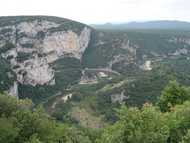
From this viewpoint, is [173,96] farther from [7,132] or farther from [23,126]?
→ [7,132]

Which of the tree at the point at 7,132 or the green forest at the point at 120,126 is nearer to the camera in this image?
the green forest at the point at 120,126

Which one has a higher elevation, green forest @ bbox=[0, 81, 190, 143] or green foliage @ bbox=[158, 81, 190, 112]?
green forest @ bbox=[0, 81, 190, 143]

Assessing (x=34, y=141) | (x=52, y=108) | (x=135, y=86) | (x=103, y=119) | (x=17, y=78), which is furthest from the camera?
(x=17, y=78)

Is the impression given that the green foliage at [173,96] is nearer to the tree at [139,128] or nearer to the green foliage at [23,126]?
the green foliage at [23,126]

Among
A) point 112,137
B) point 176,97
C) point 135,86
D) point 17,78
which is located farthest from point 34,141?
Result: point 17,78

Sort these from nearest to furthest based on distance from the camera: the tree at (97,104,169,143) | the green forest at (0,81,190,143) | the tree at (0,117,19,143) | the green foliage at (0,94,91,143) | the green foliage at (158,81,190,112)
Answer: the tree at (97,104,169,143) → the green forest at (0,81,190,143) → the tree at (0,117,19,143) → the green foliage at (0,94,91,143) → the green foliage at (158,81,190,112)

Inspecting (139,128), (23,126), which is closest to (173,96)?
(23,126)

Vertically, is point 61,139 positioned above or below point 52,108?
above

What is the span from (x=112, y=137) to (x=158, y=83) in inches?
5688

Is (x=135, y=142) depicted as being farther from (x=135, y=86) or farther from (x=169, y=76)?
(x=169, y=76)

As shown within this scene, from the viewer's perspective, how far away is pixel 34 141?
117ft

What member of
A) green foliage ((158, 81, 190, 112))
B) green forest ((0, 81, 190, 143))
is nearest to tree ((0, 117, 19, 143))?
green forest ((0, 81, 190, 143))

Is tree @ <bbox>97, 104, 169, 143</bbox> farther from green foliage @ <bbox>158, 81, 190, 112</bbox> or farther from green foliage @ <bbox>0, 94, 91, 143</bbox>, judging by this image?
green foliage @ <bbox>158, 81, 190, 112</bbox>

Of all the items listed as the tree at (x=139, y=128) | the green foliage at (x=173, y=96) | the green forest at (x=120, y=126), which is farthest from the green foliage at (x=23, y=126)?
the green foliage at (x=173, y=96)
